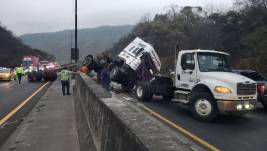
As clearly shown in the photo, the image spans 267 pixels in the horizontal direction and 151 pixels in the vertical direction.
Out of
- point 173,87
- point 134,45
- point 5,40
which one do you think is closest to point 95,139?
point 173,87

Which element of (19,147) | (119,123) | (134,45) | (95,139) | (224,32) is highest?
(224,32)

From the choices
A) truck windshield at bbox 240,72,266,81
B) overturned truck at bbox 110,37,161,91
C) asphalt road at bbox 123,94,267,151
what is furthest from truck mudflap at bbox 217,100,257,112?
overturned truck at bbox 110,37,161,91

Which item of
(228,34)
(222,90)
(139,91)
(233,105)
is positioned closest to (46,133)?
(222,90)

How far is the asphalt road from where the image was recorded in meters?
8.95

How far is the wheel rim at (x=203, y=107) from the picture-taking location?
12.0 metres

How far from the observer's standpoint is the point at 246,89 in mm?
11867

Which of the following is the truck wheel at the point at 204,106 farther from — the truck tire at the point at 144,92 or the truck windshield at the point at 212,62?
the truck tire at the point at 144,92

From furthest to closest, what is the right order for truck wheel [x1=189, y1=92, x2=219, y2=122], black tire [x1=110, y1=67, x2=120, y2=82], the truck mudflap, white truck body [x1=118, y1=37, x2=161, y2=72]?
black tire [x1=110, y1=67, x2=120, y2=82] < white truck body [x1=118, y1=37, x2=161, y2=72] < truck wheel [x1=189, y1=92, x2=219, y2=122] < the truck mudflap

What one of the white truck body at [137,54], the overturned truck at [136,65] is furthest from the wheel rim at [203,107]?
the white truck body at [137,54]

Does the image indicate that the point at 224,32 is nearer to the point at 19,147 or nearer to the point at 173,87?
the point at 173,87

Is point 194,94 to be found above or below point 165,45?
below

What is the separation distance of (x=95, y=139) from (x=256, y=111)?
10385 mm

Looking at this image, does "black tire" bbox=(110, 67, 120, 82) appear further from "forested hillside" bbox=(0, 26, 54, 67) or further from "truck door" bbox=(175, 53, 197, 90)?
"forested hillside" bbox=(0, 26, 54, 67)

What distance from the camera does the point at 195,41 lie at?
197 feet
